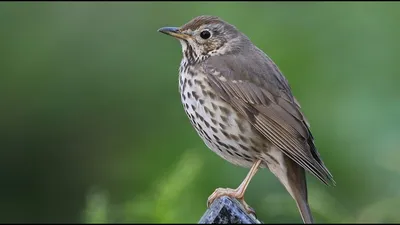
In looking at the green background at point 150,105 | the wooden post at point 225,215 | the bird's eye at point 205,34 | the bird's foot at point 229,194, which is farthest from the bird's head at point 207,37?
the wooden post at point 225,215

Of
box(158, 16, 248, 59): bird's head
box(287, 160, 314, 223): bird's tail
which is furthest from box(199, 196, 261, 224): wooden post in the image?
box(158, 16, 248, 59): bird's head

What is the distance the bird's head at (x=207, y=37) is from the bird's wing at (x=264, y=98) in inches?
4.4

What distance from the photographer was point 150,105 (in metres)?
7.28

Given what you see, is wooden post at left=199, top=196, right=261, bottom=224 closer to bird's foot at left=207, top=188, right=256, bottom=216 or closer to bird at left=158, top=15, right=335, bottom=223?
bird's foot at left=207, top=188, right=256, bottom=216

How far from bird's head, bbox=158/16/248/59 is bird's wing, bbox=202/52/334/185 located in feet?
0.37

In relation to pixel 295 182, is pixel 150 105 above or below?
below

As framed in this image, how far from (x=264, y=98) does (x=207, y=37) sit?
40 cm

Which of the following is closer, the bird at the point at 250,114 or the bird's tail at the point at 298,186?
the bird's tail at the point at 298,186

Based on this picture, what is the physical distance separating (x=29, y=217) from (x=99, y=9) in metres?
2.22

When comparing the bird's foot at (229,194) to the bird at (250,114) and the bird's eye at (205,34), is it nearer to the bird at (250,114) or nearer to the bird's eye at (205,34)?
the bird at (250,114)

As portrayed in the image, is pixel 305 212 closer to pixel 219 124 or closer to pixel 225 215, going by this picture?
pixel 219 124

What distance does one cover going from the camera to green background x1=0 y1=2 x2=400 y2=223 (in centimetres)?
628

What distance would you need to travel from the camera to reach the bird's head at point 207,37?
15.2 feet

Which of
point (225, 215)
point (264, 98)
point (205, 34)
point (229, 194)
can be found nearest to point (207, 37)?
point (205, 34)
